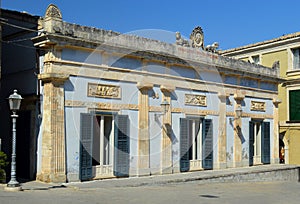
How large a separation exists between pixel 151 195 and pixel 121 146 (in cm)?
321

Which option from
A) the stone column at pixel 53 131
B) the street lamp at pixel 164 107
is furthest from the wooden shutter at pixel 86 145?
the street lamp at pixel 164 107

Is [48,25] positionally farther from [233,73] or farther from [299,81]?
[299,81]

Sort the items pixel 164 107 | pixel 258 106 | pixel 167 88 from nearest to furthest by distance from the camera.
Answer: pixel 164 107 → pixel 167 88 → pixel 258 106

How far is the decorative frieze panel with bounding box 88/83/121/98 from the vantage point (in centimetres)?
1332

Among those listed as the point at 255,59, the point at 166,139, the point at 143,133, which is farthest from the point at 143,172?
the point at 255,59

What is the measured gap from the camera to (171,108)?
15867 mm

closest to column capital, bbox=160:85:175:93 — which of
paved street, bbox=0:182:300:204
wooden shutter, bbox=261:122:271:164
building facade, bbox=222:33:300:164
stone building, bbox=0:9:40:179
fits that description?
paved street, bbox=0:182:300:204

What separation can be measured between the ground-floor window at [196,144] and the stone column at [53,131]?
5424 millimetres

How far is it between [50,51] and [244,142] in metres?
10.5

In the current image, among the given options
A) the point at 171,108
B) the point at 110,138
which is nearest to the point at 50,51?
the point at 110,138

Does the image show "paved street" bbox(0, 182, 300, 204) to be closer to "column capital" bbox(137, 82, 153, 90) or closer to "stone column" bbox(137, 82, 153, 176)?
"stone column" bbox(137, 82, 153, 176)

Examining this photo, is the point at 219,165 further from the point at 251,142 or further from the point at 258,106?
the point at 258,106

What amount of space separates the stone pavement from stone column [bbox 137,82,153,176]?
41 centimetres

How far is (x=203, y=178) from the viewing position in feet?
49.8
